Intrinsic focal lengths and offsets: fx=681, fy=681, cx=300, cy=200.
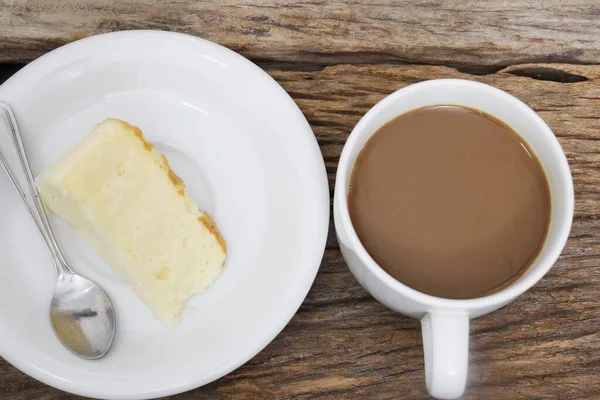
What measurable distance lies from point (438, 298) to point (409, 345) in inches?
12.2

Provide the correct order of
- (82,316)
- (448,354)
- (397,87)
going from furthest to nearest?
(397,87) < (82,316) < (448,354)

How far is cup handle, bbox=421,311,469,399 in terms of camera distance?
0.95 m

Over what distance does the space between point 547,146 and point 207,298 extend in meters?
0.63

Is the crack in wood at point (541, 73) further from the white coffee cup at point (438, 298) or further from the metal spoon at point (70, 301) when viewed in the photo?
the metal spoon at point (70, 301)

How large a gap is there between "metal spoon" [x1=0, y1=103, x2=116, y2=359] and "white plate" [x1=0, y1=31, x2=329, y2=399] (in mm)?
20

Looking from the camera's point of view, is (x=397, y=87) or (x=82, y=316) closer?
(x=82, y=316)

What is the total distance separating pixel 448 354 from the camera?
955 mm

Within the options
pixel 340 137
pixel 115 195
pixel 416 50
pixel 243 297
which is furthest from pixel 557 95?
pixel 115 195

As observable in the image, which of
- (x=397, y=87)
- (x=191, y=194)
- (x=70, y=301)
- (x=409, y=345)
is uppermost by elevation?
(x=397, y=87)

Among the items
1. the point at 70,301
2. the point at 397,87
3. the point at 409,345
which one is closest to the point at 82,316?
the point at 70,301

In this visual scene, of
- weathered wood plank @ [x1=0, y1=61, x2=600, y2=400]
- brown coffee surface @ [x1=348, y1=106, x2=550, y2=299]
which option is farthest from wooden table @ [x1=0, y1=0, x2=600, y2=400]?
brown coffee surface @ [x1=348, y1=106, x2=550, y2=299]

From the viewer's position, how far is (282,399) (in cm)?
123

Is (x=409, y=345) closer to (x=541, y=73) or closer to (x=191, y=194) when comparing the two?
(x=191, y=194)

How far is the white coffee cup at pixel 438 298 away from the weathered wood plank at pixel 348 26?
330 mm
